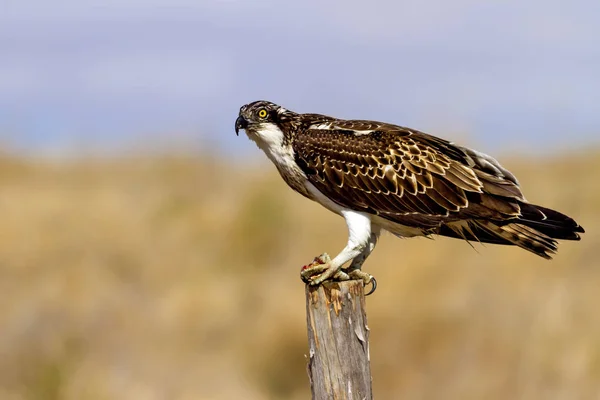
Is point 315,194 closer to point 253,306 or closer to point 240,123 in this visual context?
point 240,123

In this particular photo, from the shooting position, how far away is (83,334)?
12.8 m

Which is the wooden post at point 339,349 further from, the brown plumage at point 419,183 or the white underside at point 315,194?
the brown plumage at point 419,183

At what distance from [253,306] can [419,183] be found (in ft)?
23.7

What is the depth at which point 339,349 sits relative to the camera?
6148 mm

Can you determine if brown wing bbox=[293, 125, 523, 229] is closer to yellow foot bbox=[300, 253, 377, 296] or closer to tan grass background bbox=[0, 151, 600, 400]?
yellow foot bbox=[300, 253, 377, 296]

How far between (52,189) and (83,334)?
10.4m

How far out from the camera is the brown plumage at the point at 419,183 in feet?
23.5

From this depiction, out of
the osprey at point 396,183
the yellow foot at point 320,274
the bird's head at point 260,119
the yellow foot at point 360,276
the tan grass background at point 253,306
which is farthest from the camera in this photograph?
the tan grass background at point 253,306

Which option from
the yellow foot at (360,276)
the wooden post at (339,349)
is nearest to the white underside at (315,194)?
the yellow foot at (360,276)

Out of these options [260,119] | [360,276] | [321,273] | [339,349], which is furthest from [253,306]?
[339,349]

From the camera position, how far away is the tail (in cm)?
703

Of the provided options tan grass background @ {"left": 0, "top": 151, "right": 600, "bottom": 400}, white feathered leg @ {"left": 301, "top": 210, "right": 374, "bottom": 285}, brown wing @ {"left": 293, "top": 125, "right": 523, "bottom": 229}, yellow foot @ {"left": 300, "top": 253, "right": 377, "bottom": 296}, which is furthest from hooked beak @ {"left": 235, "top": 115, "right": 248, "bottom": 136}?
tan grass background @ {"left": 0, "top": 151, "right": 600, "bottom": 400}

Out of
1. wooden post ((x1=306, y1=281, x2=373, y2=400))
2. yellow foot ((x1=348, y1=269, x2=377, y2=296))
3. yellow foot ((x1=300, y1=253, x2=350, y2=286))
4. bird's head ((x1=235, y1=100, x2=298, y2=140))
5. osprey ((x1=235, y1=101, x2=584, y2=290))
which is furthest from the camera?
bird's head ((x1=235, y1=100, x2=298, y2=140))

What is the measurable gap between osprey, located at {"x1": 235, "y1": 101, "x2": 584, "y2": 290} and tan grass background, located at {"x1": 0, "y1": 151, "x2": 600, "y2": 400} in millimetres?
4258
